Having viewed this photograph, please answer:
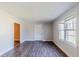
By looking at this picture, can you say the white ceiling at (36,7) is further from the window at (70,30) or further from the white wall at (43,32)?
the white wall at (43,32)

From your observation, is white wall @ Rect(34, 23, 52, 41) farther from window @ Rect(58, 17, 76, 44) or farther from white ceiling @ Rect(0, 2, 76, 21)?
white ceiling @ Rect(0, 2, 76, 21)

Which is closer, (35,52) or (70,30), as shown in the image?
(70,30)

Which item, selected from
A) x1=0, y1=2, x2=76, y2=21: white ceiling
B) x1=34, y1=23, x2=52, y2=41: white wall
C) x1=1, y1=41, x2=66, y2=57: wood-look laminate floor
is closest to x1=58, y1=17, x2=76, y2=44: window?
x1=0, y1=2, x2=76, y2=21: white ceiling

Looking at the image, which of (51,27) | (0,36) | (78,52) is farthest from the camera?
(51,27)

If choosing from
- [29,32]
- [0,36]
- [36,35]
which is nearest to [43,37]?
[36,35]

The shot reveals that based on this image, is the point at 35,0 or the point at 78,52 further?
the point at 78,52

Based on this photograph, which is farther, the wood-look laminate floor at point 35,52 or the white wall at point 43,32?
the white wall at point 43,32

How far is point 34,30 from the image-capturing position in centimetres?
1227

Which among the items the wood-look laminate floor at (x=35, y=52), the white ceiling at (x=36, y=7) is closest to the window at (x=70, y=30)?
the white ceiling at (x=36, y=7)

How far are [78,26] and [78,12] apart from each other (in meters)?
0.49

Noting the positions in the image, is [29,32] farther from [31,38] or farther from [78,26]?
[78,26]

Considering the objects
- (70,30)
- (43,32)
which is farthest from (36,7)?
(43,32)

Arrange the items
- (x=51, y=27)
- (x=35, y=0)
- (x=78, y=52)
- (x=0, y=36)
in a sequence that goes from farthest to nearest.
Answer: (x=51, y=27) < (x=0, y=36) < (x=78, y=52) < (x=35, y=0)

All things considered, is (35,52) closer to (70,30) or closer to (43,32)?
(70,30)
